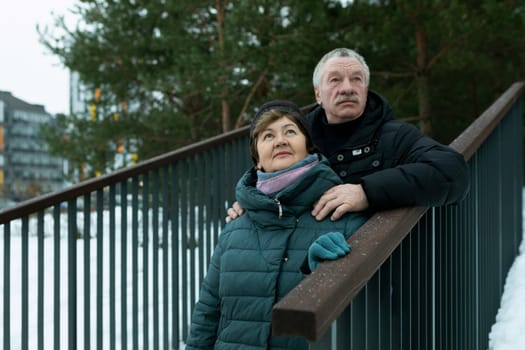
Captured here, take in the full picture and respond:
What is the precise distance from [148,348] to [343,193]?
203 cm

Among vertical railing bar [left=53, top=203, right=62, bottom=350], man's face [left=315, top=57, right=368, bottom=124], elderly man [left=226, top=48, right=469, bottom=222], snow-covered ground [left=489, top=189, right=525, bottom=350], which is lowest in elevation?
snow-covered ground [left=489, top=189, right=525, bottom=350]

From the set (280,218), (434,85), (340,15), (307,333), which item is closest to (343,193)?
(280,218)

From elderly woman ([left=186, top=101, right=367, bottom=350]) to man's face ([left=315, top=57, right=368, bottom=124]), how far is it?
0.53m

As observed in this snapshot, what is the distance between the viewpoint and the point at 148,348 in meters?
3.56

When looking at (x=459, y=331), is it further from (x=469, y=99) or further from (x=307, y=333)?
(x=469, y=99)

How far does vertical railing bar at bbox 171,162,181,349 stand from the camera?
375cm

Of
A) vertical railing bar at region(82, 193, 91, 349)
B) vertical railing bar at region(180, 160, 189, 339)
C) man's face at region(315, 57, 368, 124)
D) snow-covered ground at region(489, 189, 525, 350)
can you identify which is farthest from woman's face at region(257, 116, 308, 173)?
vertical railing bar at region(180, 160, 189, 339)

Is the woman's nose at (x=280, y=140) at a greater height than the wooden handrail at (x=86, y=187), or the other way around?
the woman's nose at (x=280, y=140)

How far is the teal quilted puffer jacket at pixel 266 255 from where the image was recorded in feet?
6.46

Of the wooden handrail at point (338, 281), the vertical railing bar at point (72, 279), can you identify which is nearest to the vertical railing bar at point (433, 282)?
the wooden handrail at point (338, 281)

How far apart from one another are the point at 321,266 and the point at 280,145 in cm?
80

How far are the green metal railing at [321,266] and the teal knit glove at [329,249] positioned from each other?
3cm

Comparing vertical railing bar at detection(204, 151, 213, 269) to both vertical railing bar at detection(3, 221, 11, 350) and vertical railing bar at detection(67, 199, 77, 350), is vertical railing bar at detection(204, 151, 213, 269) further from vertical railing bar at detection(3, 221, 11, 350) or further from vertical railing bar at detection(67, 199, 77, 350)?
vertical railing bar at detection(3, 221, 11, 350)

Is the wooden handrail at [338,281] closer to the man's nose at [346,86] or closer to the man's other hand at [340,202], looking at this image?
the man's other hand at [340,202]
